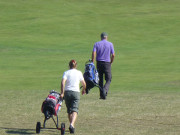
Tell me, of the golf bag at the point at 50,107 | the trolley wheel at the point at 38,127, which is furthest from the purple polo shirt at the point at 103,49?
the trolley wheel at the point at 38,127

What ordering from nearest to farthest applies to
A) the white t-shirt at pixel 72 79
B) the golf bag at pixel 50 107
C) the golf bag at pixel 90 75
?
the golf bag at pixel 50 107 < the white t-shirt at pixel 72 79 < the golf bag at pixel 90 75

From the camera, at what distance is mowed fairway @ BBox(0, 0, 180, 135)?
606 inches

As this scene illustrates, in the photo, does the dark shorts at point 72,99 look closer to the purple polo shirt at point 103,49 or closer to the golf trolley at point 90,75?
the golf trolley at point 90,75

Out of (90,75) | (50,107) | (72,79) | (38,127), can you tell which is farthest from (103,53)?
(38,127)

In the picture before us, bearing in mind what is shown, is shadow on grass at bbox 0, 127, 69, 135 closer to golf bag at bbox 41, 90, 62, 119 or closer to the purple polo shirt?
golf bag at bbox 41, 90, 62, 119

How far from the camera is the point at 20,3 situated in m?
73.3

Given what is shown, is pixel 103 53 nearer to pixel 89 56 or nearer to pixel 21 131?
pixel 21 131

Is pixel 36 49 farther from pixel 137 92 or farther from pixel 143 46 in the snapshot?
pixel 137 92

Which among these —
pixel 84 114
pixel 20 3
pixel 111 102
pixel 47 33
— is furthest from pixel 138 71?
pixel 20 3

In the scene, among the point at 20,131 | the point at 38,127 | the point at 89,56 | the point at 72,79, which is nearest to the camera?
the point at 38,127

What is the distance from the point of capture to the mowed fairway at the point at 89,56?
15383 mm

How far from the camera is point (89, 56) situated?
1773 inches

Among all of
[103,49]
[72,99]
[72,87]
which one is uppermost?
[103,49]

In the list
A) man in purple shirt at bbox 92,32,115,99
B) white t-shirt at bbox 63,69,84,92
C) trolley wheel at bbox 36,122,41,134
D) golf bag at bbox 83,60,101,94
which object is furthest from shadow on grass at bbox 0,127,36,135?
man in purple shirt at bbox 92,32,115,99
